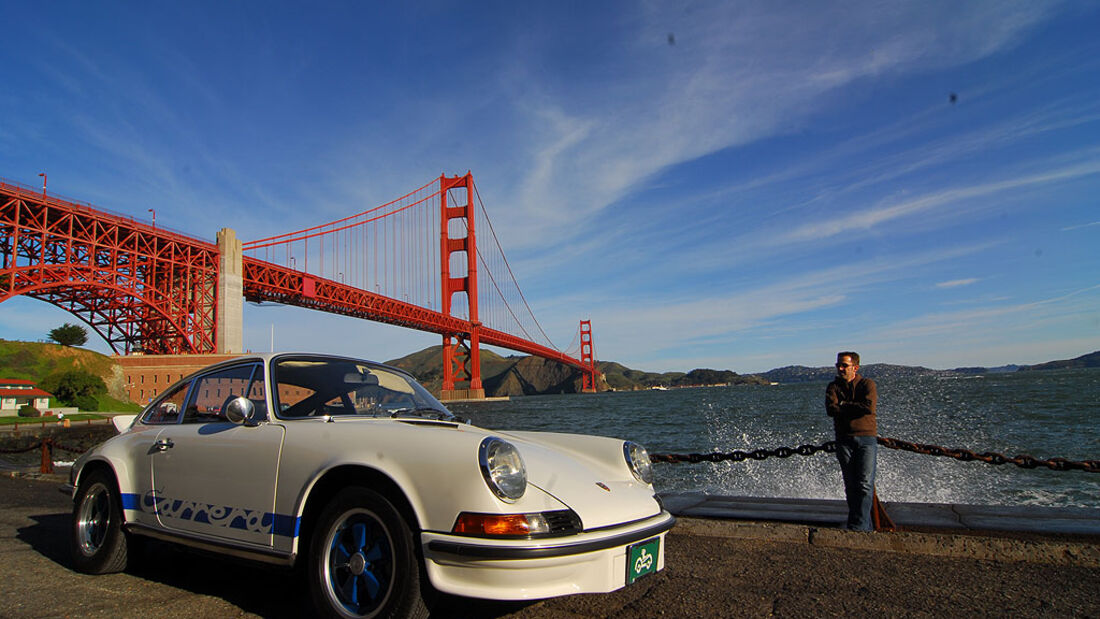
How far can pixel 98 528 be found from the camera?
3.77 m

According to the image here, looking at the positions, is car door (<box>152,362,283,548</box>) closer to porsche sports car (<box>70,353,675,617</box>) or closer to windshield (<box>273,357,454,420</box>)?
porsche sports car (<box>70,353,675,617</box>)

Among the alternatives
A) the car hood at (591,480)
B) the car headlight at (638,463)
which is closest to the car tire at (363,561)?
the car hood at (591,480)

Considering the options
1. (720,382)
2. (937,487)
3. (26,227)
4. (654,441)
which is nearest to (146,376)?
(26,227)

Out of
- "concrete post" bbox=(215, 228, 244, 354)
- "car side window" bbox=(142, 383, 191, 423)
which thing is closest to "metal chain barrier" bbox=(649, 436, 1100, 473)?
"car side window" bbox=(142, 383, 191, 423)

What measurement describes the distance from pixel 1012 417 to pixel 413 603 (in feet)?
88.6

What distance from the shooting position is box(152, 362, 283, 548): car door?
285cm

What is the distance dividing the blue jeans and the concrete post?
49668 millimetres

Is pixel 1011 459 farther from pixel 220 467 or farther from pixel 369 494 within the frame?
pixel 220 467

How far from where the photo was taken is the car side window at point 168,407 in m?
3.72

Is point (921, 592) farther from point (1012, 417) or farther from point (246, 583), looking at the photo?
point (1012, 417)

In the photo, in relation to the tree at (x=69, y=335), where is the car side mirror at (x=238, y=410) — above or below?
below

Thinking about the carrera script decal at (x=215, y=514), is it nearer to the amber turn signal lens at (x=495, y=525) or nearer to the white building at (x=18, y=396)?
the amber turn signal lens at (x=495, y=525)

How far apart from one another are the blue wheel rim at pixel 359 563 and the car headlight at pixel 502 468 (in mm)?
483

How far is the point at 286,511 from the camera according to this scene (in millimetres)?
2711
